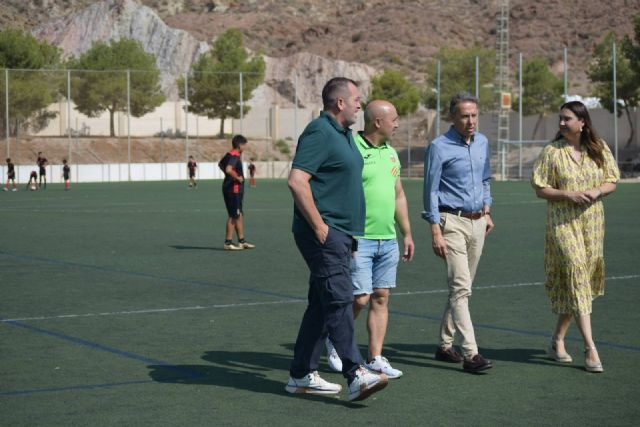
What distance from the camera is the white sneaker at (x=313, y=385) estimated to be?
7922 millimetres

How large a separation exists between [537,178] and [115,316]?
15.3 feet

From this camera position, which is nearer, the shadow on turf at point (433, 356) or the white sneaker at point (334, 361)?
the white sneaker at point (334, 361)

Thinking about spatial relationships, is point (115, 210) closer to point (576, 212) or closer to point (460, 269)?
point (460, 269)

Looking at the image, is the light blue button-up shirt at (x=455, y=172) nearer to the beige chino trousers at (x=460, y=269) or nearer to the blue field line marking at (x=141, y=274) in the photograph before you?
the beige chino trousers at (x=460, y=269)

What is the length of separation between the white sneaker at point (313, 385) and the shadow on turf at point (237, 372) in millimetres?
40

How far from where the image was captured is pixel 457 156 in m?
9.08

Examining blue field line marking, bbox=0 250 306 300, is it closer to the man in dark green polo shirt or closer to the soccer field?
the soccer field

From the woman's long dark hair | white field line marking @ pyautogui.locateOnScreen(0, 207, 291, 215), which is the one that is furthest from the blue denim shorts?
white field line marking @ pyautogui.locateOnScreen(0, 207, 291, 215)

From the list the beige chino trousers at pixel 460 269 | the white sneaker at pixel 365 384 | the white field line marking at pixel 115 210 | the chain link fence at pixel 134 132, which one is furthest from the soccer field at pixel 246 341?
the chain link fence at pixel 134 132

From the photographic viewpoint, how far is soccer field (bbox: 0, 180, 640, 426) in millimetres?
7496

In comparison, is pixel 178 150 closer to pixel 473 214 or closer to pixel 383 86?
pixel 383 86

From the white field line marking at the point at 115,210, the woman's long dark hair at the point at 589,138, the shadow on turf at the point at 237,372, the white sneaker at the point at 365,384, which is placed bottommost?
the white field line marking at the point at 115,210

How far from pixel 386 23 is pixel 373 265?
155555 millimetres

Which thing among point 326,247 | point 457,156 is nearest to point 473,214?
point 457,156
